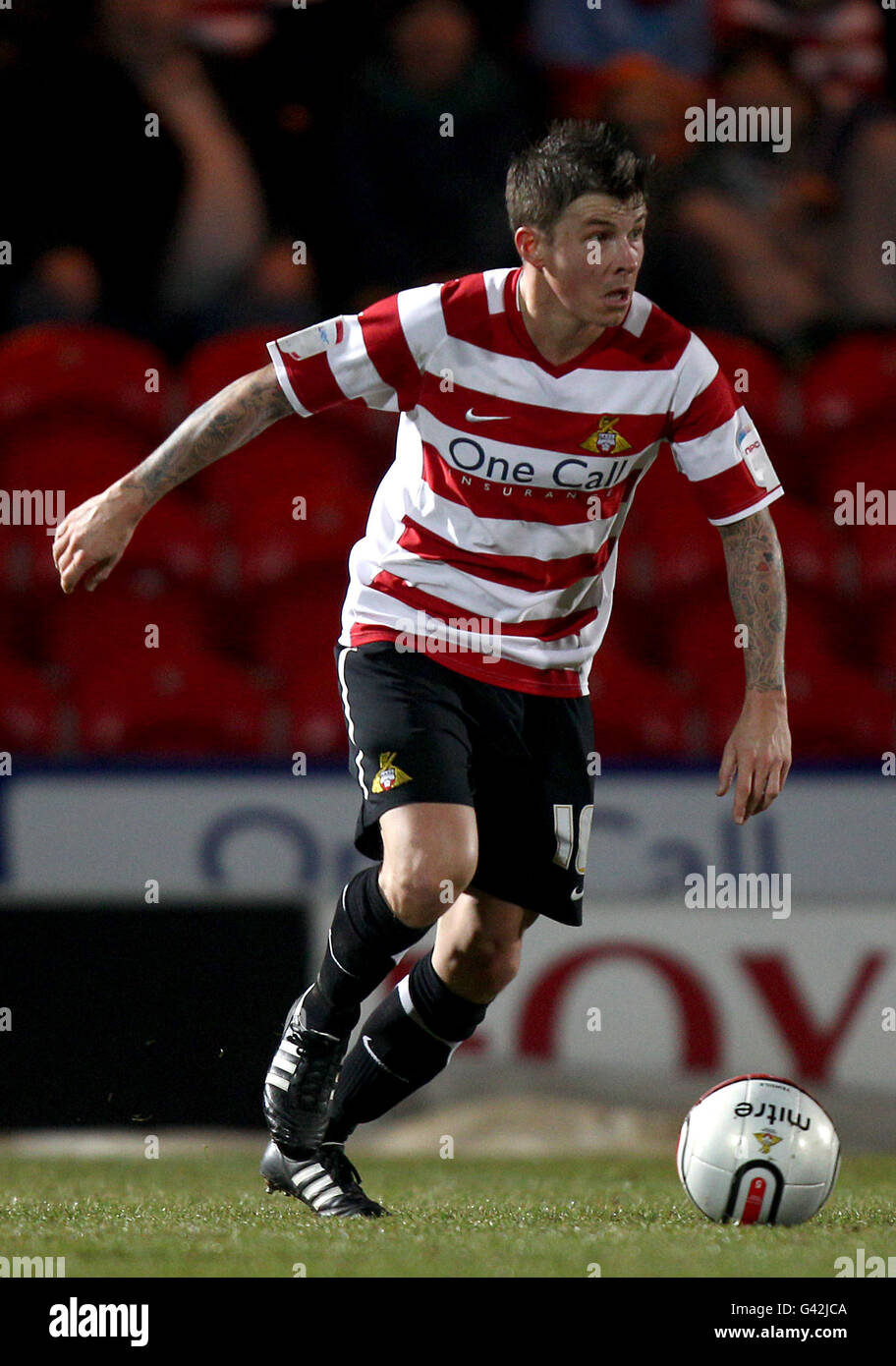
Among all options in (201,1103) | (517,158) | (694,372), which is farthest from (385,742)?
(201,1103)

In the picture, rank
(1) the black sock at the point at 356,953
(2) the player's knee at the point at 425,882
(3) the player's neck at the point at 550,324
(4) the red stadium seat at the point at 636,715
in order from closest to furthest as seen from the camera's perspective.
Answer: (2) the player's knee at the point at 425,882 < (1) the black sock at the point at 356,953 < (3) the player's neck at the point at 550,324 < (4) the red stadium seat at the point at 636,715

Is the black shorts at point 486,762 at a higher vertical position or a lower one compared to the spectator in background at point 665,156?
lower

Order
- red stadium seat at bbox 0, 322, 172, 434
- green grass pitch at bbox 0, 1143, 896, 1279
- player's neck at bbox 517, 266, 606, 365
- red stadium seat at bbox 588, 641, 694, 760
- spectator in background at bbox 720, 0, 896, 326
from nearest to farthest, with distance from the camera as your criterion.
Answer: green grass pitch at bbox 0, 1143, 896, 1279 → player's neck at bbox 517, 266, 606, 365 → red stadium seat at bbox 588, 641, 694, 760 → red stadium seat at bbox 0, 322, 172, 434 → spectator in background at bbox 720, 0, 896, 326

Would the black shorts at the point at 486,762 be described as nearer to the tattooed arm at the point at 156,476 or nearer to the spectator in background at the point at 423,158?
the tattooed arm at the point at 156,476

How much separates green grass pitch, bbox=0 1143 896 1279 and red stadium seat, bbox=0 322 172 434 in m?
3.04

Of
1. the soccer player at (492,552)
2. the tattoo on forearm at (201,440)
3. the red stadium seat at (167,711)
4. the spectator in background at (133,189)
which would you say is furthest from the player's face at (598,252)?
the spectator in background at (133,189)

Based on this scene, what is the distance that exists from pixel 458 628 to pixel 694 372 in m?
0.64

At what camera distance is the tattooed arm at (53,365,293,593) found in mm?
3061

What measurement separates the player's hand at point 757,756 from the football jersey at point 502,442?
36 cm

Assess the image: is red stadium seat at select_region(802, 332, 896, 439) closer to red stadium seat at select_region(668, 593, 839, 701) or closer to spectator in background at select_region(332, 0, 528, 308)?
red stadium seat at select_region(668, 593, 839, 701)

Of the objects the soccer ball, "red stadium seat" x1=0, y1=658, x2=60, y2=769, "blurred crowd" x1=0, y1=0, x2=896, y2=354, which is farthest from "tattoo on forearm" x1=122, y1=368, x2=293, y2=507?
"blurred crowd" x1=0, y1=0, x2=896, y2=354

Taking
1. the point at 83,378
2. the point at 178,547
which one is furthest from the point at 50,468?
the point at 178,547

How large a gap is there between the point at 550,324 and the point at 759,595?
24.7 inches

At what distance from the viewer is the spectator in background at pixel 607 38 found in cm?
732
